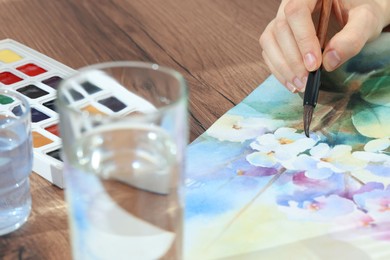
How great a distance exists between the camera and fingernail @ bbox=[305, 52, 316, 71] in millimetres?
880

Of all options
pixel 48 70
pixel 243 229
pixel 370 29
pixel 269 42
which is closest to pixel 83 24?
pixel 48 70

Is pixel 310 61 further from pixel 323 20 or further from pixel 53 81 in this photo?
pixel 53 81

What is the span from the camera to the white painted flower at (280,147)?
79cm

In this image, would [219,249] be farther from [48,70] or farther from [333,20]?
[333,20]

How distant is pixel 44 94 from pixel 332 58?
0.34 meters

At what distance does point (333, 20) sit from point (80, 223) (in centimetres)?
62

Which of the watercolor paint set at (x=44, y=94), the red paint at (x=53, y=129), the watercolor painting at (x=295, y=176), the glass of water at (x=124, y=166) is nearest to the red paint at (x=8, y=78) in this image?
the watercolor paint set at (x=44, y=94)

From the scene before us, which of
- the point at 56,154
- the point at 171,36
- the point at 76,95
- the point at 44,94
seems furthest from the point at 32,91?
the point at 76,95

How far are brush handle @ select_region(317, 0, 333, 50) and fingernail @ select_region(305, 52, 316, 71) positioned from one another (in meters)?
0.03

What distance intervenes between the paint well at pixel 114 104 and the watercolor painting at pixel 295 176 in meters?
0.13

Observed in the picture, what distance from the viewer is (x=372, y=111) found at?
0.88 meters

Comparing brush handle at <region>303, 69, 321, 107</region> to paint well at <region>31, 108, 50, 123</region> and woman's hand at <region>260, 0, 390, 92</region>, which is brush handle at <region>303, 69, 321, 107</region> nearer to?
woman's hand at <region>260, 0, 390, 92</region>

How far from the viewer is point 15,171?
69cm

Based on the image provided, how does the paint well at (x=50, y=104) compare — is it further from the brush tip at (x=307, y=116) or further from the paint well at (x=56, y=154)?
the brush tip at (x=307, y=116)
